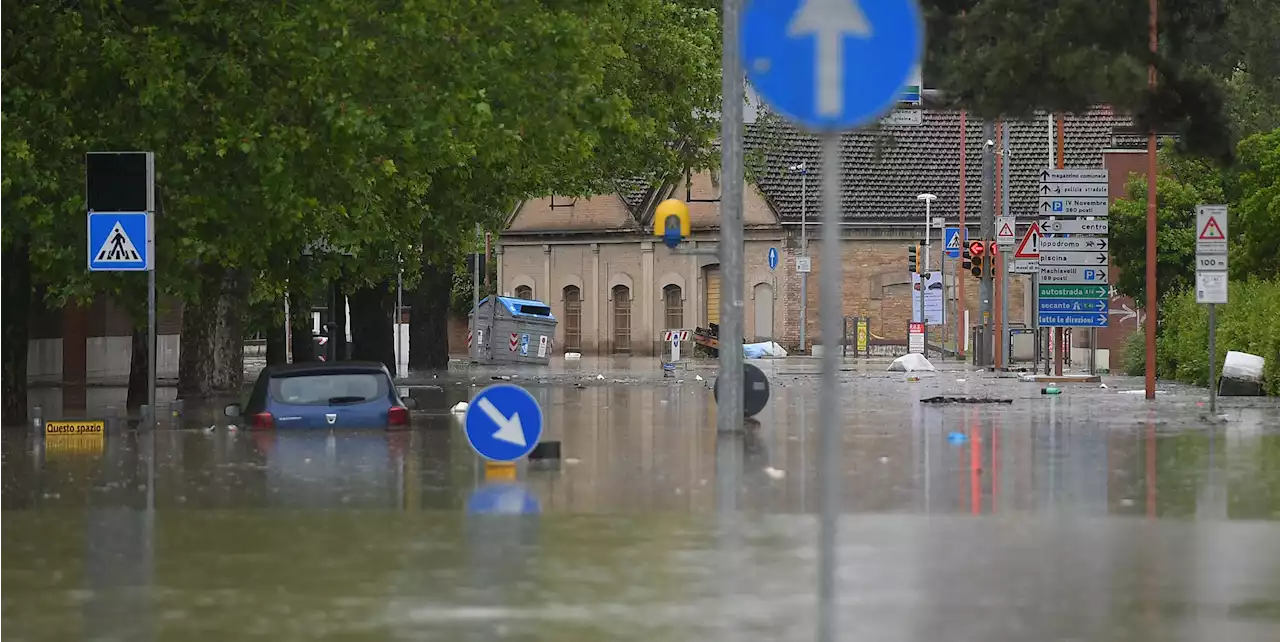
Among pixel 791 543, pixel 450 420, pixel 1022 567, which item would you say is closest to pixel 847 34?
pixel 1022 567

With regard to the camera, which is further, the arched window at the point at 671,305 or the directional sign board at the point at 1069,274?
the arched window at the point at 671,305

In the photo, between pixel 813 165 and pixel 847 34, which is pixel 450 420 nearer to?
pixel 847 34

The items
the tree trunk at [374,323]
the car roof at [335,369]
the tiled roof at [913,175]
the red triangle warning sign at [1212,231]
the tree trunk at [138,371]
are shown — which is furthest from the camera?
the tiled roof at [913,175]

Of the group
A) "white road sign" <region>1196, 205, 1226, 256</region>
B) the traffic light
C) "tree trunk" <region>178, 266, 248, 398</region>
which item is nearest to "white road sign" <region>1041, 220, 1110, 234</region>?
"white road sign" <region>1196, 205, 1226, 256</region>

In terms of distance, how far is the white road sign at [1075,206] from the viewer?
137ft

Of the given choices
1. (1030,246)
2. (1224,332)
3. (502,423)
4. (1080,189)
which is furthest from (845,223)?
(502,423)

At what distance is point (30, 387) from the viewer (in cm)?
5084

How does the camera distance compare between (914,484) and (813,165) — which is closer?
(914,484)

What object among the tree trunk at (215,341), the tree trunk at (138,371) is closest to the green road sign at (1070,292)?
the tree trunk at (215,341)

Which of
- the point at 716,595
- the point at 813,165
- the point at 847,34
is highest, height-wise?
the point at 813,165

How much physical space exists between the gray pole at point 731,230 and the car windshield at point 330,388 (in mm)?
4284

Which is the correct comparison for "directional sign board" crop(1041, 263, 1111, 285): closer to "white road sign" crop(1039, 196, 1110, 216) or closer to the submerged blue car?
"white road sign" crop(1039, 196, 1110, 216)

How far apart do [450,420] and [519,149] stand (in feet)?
15.7

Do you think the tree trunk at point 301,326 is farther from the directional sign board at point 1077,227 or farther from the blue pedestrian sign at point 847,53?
the blue pedestrian sign at point 847,53
